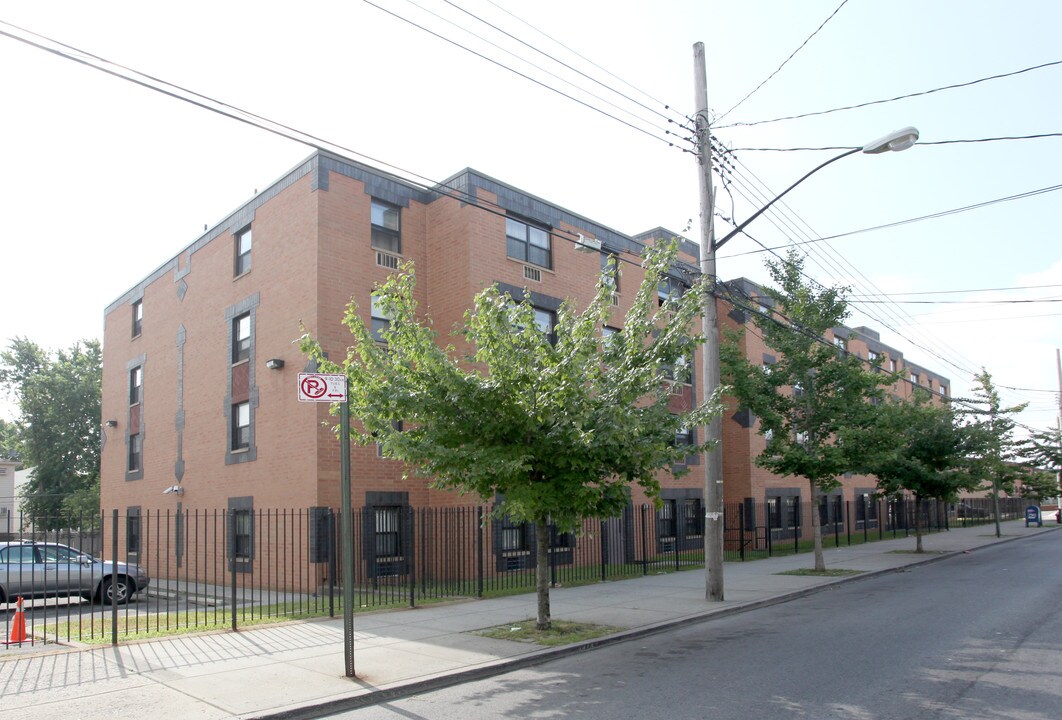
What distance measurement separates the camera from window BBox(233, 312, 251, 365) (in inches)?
877

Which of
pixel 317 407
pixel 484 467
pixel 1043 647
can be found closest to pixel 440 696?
pixel 484 467

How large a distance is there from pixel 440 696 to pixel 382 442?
153 inches

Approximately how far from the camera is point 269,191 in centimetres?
2194

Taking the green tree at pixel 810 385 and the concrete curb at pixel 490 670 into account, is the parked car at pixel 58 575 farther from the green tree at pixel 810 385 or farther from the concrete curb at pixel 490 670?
the green tree at pixel 810 385

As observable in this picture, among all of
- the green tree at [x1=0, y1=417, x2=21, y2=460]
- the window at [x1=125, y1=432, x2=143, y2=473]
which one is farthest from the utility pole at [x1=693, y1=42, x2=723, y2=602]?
the green tree at [x1=0, y1=417, x2=21, y2=460]

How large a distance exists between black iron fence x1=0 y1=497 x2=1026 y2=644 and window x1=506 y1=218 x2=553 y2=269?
7247 mm

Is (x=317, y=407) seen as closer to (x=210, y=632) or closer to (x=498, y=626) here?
(x=210, y=632)

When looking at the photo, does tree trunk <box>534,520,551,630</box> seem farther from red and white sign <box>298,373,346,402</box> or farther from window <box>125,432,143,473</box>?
window <box>125,432,143,473</box>

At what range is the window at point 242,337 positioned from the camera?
73.0ft

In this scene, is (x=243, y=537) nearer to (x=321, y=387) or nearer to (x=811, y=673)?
(x=321, y=387)

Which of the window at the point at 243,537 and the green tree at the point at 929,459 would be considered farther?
the green tree at the point at 929,459

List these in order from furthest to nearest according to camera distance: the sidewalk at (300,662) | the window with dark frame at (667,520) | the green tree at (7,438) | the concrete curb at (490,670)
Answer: the green tree at (7,438) < the window with dark frame at (667,520) < the sidewalk at (300,662) < the concrete curb at (490,670)

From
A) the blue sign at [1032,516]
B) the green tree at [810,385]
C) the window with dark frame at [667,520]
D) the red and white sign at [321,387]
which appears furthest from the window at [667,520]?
the blue sign at [1032,516]

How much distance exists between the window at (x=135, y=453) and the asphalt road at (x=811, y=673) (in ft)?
70.0
